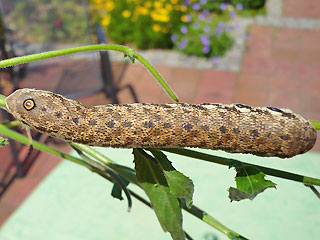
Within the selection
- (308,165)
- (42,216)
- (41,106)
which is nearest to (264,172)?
(41,106)

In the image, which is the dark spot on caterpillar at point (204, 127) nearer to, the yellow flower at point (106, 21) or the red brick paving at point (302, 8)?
the yellow flower at point (106, 21)

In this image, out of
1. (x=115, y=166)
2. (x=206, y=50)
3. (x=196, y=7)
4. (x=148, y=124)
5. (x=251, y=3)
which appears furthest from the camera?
(x=251, y=3)

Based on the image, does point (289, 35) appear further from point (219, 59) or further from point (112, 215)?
point (112, 215)

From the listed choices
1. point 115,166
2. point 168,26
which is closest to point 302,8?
point 168,26

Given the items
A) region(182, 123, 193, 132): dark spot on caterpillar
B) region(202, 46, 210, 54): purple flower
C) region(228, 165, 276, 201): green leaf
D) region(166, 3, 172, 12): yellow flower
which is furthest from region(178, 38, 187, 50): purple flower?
region(182, 123, 193, 132): dark spot on caterpillar

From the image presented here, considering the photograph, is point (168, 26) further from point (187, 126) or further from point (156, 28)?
point (187, 126)

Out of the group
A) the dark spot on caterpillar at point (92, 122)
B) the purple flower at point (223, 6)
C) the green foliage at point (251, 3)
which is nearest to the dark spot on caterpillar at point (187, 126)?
the dark spot on caterpillar at point (92, 122)

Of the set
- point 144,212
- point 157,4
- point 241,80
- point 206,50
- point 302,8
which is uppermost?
point 157,4
